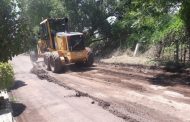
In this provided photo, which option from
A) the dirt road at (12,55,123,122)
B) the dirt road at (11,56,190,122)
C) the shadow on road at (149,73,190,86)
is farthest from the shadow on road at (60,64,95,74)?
the shadow on road at (149,73,190,86)

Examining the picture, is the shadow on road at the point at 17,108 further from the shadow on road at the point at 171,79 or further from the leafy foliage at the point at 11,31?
the shadow on road at the point at 171,79

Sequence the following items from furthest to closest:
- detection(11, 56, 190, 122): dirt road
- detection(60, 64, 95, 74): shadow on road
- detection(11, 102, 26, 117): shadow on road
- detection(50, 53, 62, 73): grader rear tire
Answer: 1. detection(60, 64, 95, 74): shadow on road
2. detection(50, 53, 62, 73): grader rear tire
3. detection(11, 102, 26, 117): shadow on road
4. detection(11, 56, 190, 122): dirt road

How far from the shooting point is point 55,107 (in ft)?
37.2

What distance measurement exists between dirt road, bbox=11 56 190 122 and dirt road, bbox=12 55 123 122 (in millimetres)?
294

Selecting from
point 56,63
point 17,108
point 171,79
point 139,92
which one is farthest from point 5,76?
point 56,63

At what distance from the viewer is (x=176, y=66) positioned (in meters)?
16.5

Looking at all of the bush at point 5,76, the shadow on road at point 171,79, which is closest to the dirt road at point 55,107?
the bush at point 5,76

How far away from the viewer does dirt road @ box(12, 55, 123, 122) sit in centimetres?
981

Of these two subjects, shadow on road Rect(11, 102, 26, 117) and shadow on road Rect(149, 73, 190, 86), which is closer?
shadow on road Rect(11, 102, 26, 117)

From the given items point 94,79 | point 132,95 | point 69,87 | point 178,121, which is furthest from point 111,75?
point 178,121

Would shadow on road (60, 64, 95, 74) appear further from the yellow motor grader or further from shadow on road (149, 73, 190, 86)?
shadow on road (149, 73, 190, 86)

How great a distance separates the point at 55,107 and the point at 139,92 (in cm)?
306

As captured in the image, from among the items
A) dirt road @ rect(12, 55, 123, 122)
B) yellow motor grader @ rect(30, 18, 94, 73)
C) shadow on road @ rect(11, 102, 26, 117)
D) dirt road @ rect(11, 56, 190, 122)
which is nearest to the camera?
dirt road @ rect(11, 56, 190, 122)

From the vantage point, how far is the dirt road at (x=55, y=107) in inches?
386
